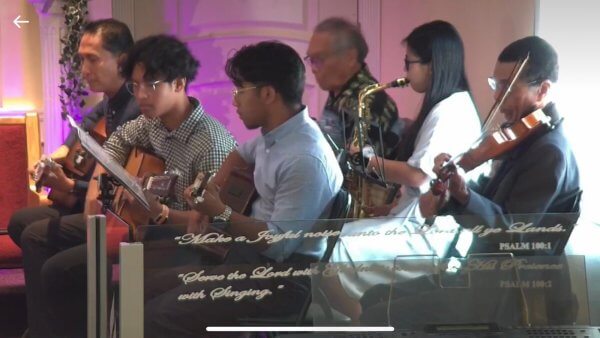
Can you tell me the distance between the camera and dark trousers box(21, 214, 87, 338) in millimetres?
3295

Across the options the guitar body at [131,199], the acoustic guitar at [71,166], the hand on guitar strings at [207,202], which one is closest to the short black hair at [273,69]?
the hand on guitar strings at [207,202]

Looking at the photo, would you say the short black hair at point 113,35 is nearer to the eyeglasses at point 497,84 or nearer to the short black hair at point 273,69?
the short black hair at point 273,69

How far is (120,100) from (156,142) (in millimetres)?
411

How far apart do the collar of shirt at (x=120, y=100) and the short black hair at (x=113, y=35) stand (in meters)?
0.18

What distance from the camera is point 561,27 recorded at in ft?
10.6

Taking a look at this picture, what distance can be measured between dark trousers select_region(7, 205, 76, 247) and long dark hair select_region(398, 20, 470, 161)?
1.40m

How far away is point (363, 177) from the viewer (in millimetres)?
3051

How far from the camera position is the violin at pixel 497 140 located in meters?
2.74

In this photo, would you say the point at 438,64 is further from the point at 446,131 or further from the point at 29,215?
the point at 29,215

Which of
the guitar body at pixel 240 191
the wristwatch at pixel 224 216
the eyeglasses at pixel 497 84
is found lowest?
the wristwatch at pixel 224 216

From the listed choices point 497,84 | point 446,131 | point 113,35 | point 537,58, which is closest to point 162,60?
point 113,35

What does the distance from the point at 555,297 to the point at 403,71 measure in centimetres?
132

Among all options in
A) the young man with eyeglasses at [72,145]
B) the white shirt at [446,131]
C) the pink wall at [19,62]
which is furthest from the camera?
the pink wall at [19,62]

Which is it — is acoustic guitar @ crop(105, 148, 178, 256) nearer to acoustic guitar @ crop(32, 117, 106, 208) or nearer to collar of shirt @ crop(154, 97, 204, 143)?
collar of shirt @ crop(154, 97, 204, 143)
